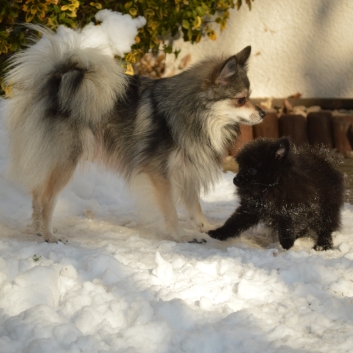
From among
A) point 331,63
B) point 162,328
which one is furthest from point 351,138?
point 162,328

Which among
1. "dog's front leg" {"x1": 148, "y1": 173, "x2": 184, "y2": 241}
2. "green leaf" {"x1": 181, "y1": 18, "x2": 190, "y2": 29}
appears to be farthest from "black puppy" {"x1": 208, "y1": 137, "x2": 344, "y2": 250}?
"green leaf" {"x1": 181, "y1": 18, "x2": 190, "y2": 29}

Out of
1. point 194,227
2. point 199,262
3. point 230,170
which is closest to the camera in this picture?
point 199,262

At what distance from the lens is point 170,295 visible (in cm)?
307

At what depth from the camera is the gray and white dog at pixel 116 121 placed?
412 centimetres

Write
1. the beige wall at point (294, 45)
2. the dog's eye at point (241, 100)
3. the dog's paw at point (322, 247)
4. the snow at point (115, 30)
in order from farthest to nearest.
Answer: the beige wall at point (294, 45)
the snow at point (115, 30)
the dog's eye at point (241, 100)
the dog's paw at point (322, 247)

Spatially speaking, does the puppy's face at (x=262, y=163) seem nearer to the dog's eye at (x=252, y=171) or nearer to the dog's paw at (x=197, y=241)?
the dog's eye at (x=252, y=171)

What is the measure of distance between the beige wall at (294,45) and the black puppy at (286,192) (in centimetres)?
380

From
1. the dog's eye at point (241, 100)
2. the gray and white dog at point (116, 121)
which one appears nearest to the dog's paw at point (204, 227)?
the gray and white dog at point (116, 121)

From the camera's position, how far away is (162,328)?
8.80 ft

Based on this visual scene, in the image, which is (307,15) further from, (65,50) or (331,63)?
(65,50)

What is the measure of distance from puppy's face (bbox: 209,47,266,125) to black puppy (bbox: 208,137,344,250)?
31 centimetres

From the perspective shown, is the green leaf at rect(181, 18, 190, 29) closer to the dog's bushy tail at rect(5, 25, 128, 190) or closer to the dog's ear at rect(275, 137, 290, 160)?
the dog's bushy tail at rect(5, 25, 128, 190)

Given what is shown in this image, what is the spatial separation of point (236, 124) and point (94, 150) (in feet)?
3.50

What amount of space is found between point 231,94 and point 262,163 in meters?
0.59
